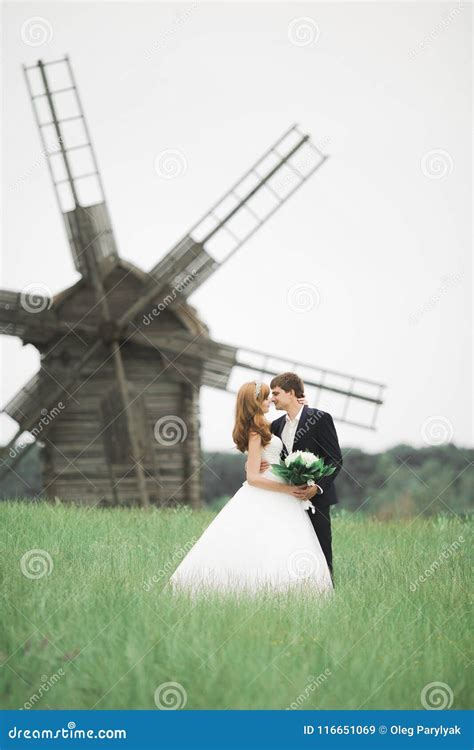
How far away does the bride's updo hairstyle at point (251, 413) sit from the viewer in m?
4.87

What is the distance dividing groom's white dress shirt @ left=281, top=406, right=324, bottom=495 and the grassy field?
93cm

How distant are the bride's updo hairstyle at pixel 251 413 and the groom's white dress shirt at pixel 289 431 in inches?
6.5

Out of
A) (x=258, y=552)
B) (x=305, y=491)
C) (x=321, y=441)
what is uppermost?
(x=321, y=441)

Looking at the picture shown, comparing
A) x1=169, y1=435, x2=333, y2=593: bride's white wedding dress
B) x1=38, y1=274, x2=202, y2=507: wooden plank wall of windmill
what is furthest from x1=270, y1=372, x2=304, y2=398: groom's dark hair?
x1=38, y1=274, x2=202, y2=507: wooden plank wall of windmill

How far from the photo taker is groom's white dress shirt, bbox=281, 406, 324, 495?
5.08 meters

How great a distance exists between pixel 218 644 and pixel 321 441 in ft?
4.88

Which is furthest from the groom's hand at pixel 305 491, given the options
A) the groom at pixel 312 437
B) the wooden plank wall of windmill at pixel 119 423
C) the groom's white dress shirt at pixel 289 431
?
the wooden plank wall of windmill at pixel 119 423

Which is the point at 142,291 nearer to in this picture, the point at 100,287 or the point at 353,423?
the point at 100,287

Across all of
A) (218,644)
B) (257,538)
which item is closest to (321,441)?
(257,538)

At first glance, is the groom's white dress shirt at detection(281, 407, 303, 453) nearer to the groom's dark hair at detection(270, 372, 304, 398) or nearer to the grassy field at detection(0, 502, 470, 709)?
the groom's dark hair at detection(270, 372, 304, 398)

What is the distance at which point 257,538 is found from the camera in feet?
15.9

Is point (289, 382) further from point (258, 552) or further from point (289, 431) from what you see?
point (258, 552)

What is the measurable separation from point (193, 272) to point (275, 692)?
332 inches
